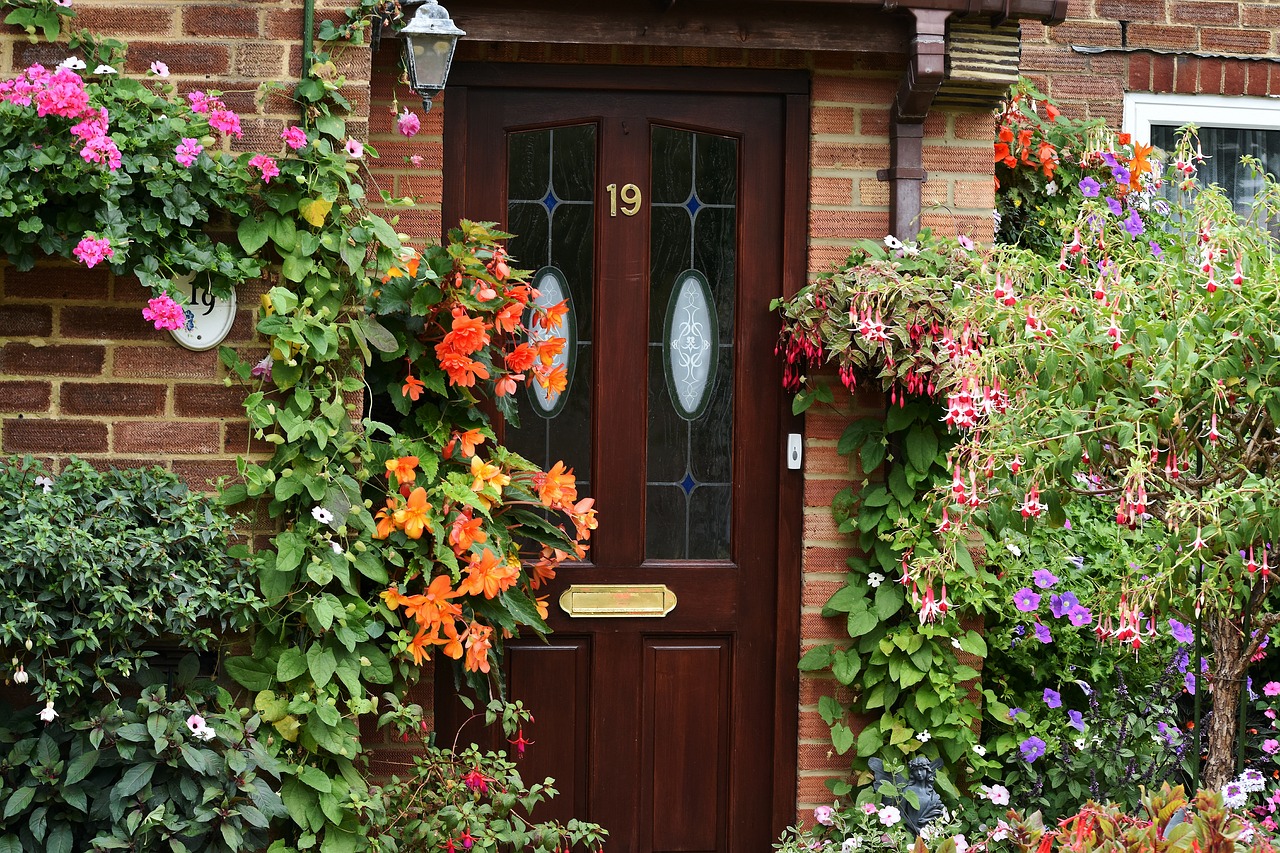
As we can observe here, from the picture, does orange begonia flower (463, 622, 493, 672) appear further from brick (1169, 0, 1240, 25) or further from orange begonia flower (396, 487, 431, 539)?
brick (1169, 0, 1240, 25)

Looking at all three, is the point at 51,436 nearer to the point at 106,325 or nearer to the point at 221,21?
the point at 106,325

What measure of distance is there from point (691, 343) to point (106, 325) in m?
1.87

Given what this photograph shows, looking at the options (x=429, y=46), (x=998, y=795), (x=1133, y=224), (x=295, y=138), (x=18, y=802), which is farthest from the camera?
(x=1133, y=224)

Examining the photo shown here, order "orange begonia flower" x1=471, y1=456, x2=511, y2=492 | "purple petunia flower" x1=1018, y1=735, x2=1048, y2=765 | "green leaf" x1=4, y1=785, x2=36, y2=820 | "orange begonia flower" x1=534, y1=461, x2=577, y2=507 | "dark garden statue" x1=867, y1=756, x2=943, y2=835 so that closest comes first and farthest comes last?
"green leaf" x1=4, y1=785, x2=36, y2=820 → "orange begonia flower" x1=471, y1=456, x2=511, y2=492 → "orange begonia flower" x1=534, y1=461, x2=577, y2=507 → "dark garden statue" x1=867, y1=756, x2=943, y2=835 → "purple petunia flower" x1=1018, y1=735, x2=1048, y2=765

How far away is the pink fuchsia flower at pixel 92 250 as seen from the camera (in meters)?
3.16

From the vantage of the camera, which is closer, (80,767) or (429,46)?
(80,767)

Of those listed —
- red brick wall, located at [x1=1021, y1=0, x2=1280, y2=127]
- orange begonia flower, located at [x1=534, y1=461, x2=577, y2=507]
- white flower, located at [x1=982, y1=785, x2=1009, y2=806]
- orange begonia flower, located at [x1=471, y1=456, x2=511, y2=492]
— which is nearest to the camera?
orange begonia flower, located at [x1=471, y1=456, x2=511, y2=492]

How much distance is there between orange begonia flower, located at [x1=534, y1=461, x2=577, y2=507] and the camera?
3799 millimetres

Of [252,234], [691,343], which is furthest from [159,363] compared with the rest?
[691,343]

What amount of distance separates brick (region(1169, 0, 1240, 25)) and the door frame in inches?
78.9

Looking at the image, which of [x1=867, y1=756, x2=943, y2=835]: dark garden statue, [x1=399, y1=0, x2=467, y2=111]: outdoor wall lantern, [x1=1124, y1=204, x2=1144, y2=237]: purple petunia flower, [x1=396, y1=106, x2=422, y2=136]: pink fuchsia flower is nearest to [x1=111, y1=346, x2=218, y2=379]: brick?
[x1=396, y1=106, x2=422, y2=136]: pink fuchsia flower

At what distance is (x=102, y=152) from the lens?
317 centimetres

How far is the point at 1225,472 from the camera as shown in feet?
9.65

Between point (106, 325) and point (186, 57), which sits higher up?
point (186, 57)
